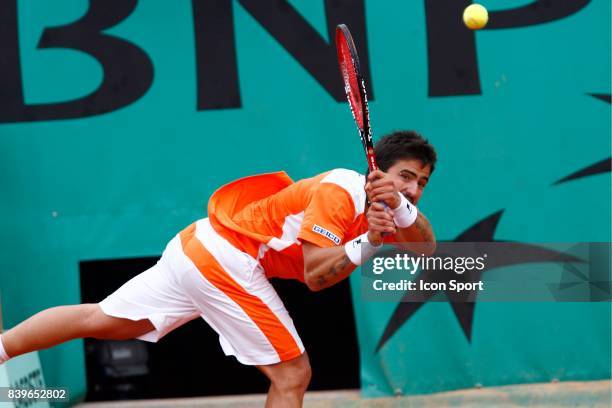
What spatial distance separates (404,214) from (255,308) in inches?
25.8

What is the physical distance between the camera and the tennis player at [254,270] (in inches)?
143

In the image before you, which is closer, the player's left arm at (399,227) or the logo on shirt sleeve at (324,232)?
the player's left arm at (399,227)

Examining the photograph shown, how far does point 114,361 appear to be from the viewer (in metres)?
6.01

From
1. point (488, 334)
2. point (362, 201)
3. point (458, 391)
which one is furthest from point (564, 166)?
point (362, 201)

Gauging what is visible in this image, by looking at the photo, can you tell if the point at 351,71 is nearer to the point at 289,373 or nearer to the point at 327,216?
the point at 327,216

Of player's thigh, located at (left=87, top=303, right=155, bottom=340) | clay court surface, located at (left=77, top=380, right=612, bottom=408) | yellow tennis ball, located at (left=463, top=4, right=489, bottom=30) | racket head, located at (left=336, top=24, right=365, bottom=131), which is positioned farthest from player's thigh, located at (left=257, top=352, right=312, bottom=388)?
yellow tennis ball, located at (left=463, top=4, right=489, bottom=30)

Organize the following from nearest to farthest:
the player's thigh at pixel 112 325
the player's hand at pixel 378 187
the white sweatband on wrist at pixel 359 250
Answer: the player's hand at pixel 378 187 → the white sweatband on wrist at pixel 359 250 → the player's thigh at pixel 112 325

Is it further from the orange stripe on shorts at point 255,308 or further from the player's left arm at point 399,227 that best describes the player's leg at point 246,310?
the player's left arm at point 399,227

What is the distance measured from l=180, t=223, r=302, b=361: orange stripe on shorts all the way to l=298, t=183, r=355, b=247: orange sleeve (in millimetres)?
362

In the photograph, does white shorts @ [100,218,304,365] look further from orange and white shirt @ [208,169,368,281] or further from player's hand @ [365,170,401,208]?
player's hand @ [365,170,401,208]

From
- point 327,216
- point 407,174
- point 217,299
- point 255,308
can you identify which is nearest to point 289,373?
point 255,308

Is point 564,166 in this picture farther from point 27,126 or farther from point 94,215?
point 27,126

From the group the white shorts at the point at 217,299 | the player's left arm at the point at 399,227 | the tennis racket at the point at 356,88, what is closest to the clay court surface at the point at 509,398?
the player's left arm at the point at 399,227

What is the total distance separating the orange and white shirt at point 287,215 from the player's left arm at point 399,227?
0.55 feet
